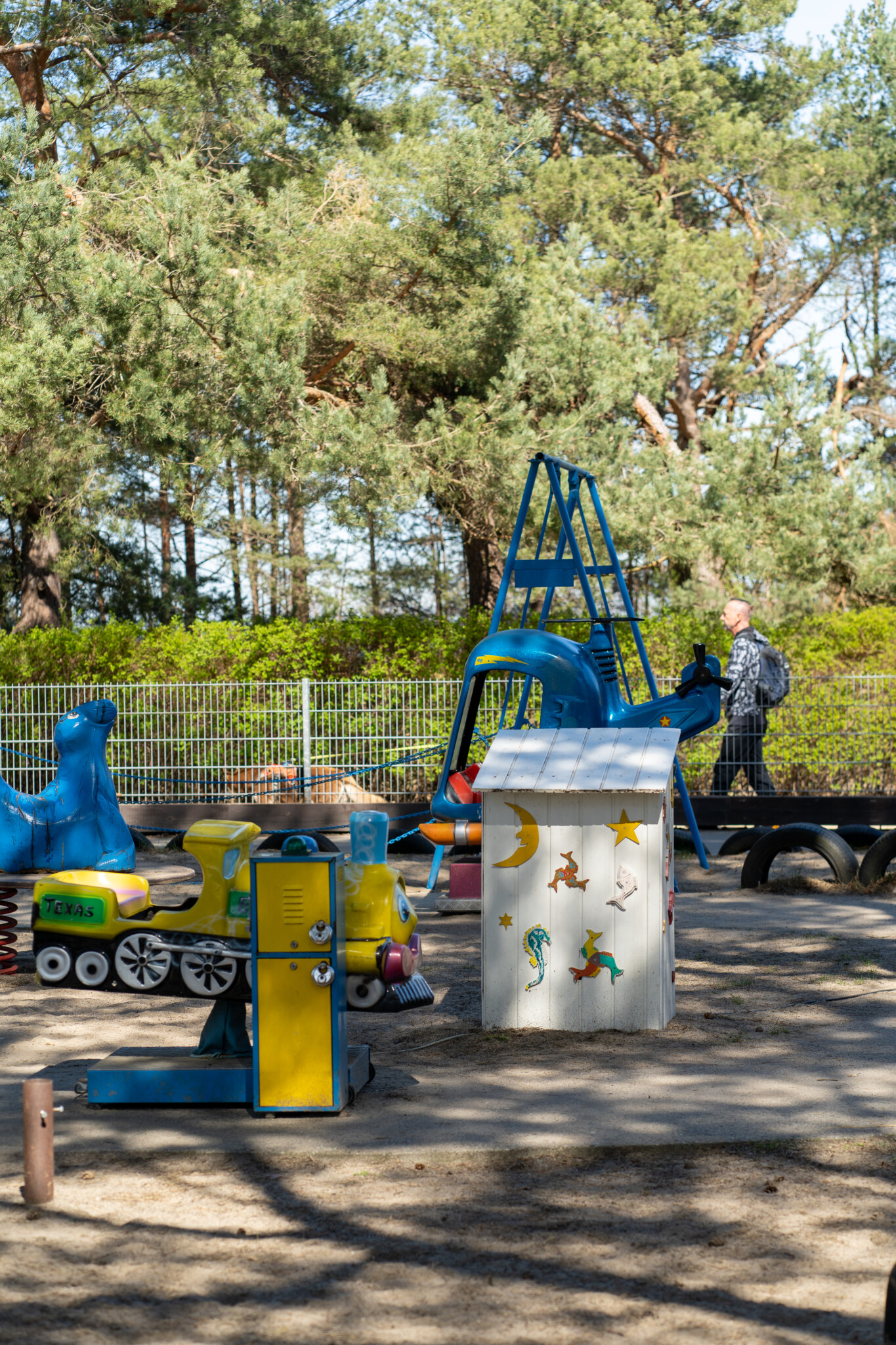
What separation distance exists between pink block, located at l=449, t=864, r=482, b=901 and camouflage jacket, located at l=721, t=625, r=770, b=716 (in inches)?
170

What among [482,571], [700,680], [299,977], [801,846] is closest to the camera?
[299,977]

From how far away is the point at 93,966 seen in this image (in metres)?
5.43

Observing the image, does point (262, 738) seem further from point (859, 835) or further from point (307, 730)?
point (859, 835)

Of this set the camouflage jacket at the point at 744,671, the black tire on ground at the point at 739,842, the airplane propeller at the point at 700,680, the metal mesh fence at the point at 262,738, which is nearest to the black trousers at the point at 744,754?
the camouflage jacket at the point at 744,671

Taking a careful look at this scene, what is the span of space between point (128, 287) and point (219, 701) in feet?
15.9

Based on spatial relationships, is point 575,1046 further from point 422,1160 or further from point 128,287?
point 128,287

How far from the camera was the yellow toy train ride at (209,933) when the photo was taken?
5.28 metres

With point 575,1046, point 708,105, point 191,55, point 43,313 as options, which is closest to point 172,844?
point 43,313

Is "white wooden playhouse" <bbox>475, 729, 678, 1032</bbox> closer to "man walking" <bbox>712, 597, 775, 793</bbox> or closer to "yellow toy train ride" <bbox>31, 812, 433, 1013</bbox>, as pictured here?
"yellow toy train ride" <bbox>31, 812, 433, 1013</bbox>

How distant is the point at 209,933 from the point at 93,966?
1.62ft

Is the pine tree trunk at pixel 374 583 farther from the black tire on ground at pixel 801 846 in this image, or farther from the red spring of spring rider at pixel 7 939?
the red spring of spring rider at pixel 7 939

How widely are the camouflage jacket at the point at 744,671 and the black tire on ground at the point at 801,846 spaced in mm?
2829

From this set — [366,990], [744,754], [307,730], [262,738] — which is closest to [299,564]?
[262,738]

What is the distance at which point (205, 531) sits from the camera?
28188 mm
